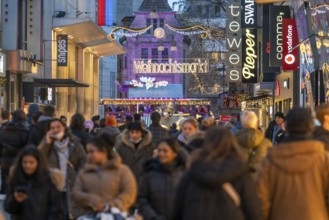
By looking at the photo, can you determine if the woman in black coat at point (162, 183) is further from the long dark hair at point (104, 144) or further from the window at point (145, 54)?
the window at point (145, 54)

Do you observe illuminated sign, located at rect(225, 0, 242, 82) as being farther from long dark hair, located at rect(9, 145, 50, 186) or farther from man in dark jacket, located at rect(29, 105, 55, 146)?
long dark hair, located at rect(9, 145, 50, 186)

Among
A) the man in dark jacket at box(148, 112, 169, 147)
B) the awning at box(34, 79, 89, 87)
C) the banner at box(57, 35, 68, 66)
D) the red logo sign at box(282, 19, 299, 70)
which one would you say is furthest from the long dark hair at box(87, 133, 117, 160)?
the banner at box(57, 35, 68, 66)

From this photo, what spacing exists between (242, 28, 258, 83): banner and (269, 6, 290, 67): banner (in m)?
9.09

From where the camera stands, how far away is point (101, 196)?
761 cm

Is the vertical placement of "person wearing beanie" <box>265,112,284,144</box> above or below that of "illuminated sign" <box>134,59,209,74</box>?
below

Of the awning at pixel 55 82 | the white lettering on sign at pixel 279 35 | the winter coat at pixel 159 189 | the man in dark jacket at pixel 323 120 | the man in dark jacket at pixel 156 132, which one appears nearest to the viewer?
the winter coat at pixel 159 189

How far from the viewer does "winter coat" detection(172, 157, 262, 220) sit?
6098mm

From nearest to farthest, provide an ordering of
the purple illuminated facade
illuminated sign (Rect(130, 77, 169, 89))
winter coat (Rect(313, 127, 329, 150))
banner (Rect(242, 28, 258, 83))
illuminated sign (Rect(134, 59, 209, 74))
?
winter coat (Rect(313, 127, 329, 150)) < banner (Rect(242, 28, 258, 83)) < illuminated sign (Rect(134, 59, 209, 74)) < illuminated sign (Rect(130, 77, 169, 89)) < the purple illuminated facade

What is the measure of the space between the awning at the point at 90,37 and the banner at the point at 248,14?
25.3 feet

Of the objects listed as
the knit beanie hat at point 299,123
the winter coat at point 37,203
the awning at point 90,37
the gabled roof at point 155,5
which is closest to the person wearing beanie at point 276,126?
the winter coat at point 37,203

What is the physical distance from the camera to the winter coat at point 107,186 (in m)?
7.56

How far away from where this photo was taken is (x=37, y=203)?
801cm

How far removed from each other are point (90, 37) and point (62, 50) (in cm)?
765

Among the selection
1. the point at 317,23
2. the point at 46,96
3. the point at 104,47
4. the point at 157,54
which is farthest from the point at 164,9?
the point at 317,23
